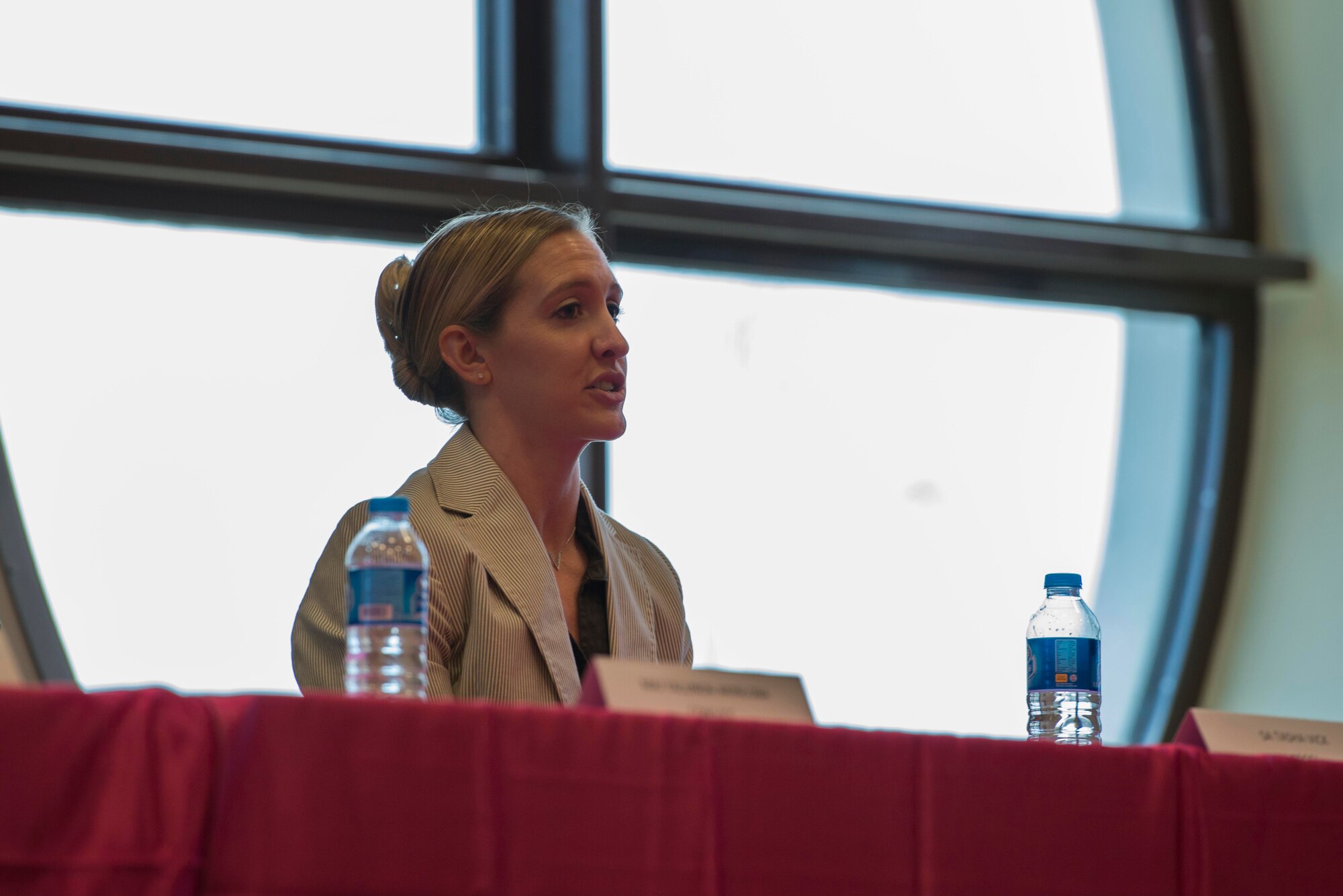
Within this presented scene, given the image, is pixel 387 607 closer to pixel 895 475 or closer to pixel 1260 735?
pixel 1260 735

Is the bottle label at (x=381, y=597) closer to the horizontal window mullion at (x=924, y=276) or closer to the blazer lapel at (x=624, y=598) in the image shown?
the blazer lapel at (x=624, y=598)

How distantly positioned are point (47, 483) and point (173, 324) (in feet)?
1.38

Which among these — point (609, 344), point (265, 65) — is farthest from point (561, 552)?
point (265, 65)

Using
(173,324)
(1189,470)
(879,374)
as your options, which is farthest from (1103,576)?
(173,324)

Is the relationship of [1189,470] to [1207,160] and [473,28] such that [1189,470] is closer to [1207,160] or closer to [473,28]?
[1207,160]

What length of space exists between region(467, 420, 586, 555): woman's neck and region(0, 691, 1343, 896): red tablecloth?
850mm

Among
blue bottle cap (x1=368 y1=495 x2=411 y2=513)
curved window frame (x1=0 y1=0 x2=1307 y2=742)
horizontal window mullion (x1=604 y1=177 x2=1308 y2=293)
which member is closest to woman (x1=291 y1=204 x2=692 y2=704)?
blue bottle cap (x1=368 y1=495 x2=411 y2=513)

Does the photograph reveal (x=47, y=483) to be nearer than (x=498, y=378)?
No

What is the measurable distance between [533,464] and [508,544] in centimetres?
17

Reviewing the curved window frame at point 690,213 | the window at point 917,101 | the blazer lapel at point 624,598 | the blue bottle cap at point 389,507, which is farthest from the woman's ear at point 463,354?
the window at point 917,101

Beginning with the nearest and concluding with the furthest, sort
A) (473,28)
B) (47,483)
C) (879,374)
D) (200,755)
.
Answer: (200,755) → (47,483) → (473,28) → (879,374)

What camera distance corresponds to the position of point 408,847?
1.24m

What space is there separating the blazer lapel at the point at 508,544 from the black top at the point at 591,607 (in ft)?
0.21

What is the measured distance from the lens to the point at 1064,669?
177 cm
